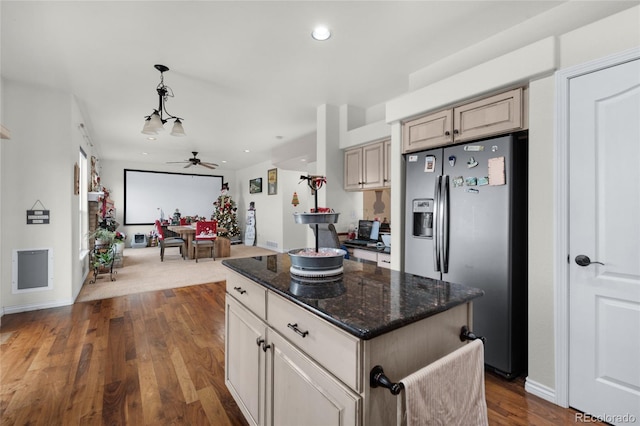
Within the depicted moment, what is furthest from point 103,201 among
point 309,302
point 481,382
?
point 481,382

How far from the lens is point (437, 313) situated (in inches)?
41.2

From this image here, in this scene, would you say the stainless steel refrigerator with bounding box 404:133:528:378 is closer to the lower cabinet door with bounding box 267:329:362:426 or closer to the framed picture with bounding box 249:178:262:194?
the lower cabinet door with bounding box 267:329:362:426

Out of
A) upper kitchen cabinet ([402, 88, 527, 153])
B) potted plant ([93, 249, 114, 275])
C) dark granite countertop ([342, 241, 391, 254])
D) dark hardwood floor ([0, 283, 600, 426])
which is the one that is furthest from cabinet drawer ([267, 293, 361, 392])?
potted plant ([93, 249, 114, 275])

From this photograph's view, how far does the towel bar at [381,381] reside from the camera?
825 mm

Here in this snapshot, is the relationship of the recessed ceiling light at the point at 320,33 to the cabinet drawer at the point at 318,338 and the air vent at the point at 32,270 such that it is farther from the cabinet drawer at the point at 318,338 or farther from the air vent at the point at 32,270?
the air vent at the point at 32,270

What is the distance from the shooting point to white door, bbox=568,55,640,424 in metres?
1.59

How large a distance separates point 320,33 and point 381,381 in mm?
2488

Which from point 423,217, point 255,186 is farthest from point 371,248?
point 255,186

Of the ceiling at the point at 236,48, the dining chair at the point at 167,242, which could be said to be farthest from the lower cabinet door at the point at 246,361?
the dining chair at the point at 167,242

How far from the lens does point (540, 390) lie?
190cm

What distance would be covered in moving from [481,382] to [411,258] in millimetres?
1582

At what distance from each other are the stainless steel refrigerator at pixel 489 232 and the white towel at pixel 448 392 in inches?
45.7

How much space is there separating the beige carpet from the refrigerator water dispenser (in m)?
3.57

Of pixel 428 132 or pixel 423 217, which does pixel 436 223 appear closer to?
pixel 423 217
